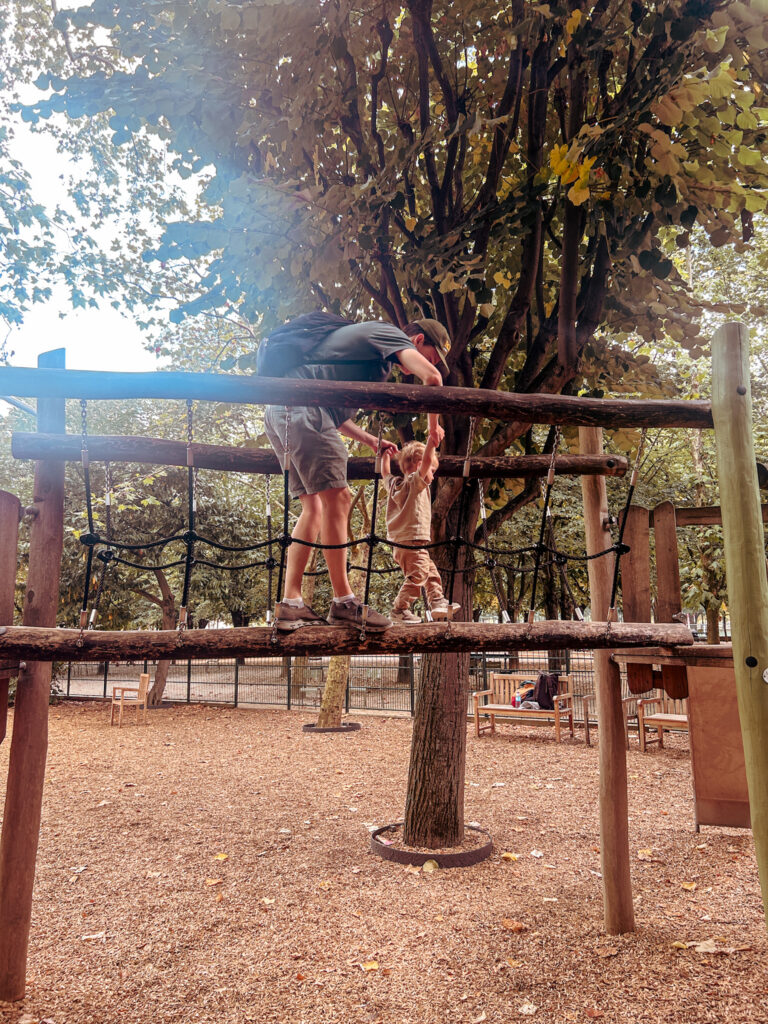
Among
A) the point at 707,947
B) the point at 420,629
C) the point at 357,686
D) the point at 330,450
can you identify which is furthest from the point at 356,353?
the point at 357,686

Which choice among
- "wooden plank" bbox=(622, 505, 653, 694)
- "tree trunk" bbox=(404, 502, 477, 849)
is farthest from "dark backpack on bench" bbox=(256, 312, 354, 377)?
"tree trunk" bbox=(404, 502, 477, 849)

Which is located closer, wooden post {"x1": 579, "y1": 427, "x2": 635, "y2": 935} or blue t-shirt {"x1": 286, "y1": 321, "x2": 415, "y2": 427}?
blue t-shirt {"x1": 286, "y1": 321, "x2": 415, "y2": 427}

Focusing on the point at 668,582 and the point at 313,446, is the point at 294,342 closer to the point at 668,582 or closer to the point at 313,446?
the point at 313,446

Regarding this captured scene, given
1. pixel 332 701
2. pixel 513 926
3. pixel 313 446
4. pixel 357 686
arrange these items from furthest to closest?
1. pixel 357 686
2. pixel 332 701
3. pixel 513 926
4. pixel 313 446

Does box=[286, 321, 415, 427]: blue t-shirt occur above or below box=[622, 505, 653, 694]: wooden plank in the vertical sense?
above

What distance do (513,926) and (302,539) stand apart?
9.51 ft

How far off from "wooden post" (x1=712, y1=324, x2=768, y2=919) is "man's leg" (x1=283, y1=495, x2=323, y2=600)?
6.62 feet

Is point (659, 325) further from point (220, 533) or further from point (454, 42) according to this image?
point (220, 533)

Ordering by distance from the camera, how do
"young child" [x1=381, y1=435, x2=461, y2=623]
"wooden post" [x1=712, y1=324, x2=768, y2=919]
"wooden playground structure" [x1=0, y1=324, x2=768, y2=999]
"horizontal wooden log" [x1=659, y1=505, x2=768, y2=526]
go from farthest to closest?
"horizontal wooden log" [x1=659, y1=505, x2=768, y2=526]
"young child" [x1=381, y1=435, x2=461, y2=623]
"wooden playground structure" [x1=0, y1=324, x2=768, y2=999]
"wooden post" [x1=712, y1=324, x2=768, y2=919]

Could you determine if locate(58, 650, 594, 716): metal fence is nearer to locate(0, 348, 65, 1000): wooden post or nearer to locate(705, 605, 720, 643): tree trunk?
locate(705, 605, 720, 643): tree trunk

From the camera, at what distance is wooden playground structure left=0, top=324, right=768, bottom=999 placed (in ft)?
10.3

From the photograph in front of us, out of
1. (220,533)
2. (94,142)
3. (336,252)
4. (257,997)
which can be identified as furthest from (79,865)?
(220,533)

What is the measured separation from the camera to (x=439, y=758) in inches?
237

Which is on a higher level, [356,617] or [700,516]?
[700,516]
